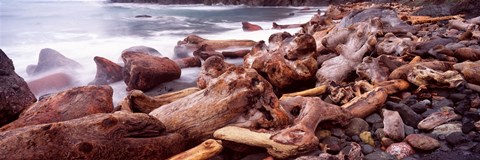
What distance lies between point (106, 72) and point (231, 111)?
4.38 metres

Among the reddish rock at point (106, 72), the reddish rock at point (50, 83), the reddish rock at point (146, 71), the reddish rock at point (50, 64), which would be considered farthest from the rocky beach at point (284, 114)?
the reddish rock at point (50, 64)

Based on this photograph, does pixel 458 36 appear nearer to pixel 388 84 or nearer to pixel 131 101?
pixel 388 84

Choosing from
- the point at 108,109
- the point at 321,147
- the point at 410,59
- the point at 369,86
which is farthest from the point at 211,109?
the point at 410,59

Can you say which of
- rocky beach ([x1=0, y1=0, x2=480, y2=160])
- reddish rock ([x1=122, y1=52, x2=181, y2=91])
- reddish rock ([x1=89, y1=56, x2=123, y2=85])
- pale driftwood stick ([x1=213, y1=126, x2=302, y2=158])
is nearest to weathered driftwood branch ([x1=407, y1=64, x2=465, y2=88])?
rocky beach ([x1=0, y1=0, x2=480, y2=160])

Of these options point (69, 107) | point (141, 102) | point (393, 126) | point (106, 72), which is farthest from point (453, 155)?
point (106, 72)

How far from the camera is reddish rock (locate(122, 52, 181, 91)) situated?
5453 mm

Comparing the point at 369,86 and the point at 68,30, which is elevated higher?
the point at 369,86

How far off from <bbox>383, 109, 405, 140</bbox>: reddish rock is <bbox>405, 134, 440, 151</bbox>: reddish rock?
84 mm

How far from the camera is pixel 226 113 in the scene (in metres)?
2.85

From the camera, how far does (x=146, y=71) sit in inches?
215

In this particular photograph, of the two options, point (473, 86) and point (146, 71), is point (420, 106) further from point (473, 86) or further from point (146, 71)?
point (146, 71)

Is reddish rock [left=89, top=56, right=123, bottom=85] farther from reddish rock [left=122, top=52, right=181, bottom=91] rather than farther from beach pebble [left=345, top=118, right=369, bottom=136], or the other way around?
beach pebble [left=345, top=118, right=369, bottom=136]

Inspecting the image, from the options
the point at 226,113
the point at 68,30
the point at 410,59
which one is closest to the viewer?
the point at 226,113

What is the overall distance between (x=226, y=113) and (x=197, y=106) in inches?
11.6
